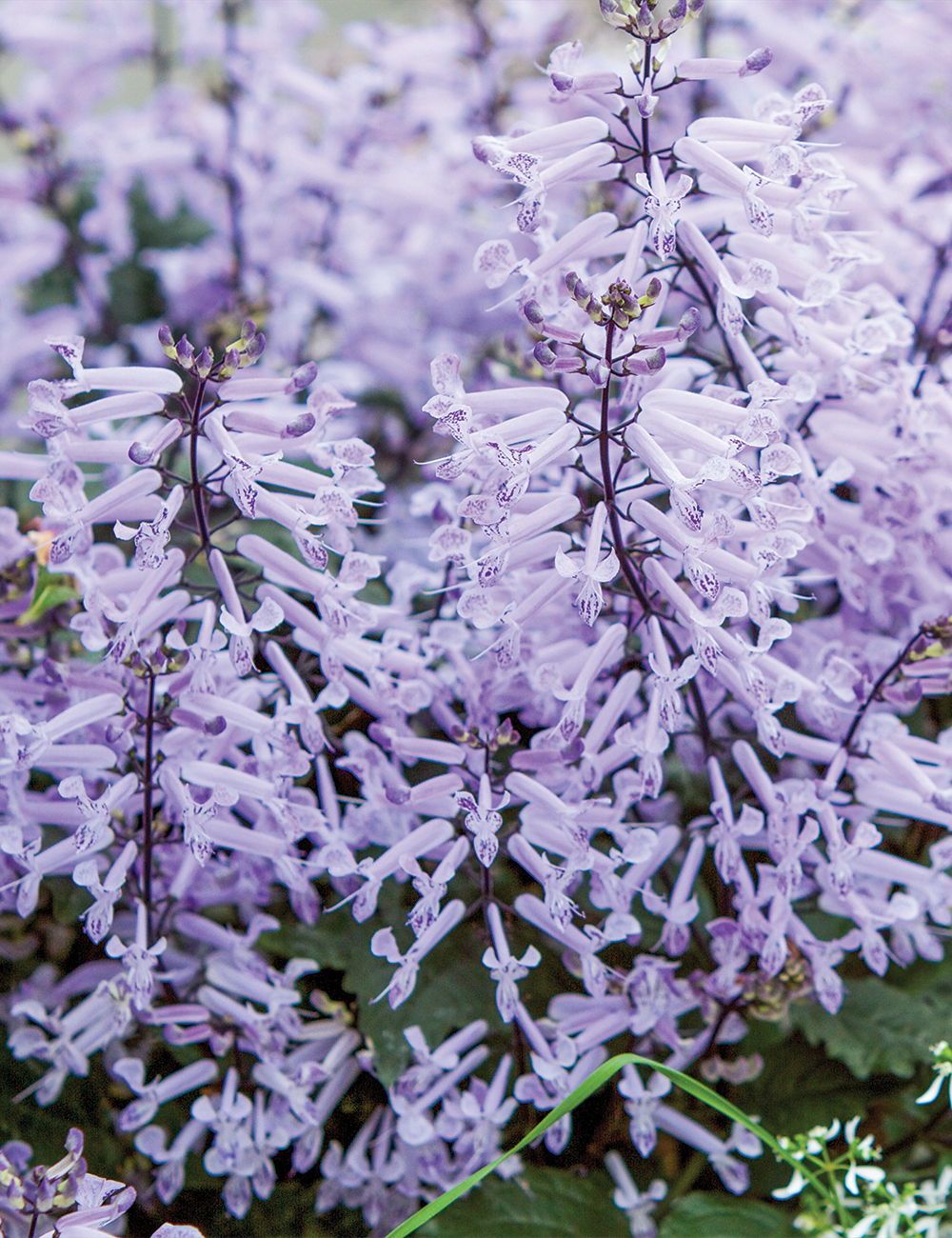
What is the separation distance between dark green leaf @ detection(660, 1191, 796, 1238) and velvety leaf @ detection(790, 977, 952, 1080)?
3.8 inches

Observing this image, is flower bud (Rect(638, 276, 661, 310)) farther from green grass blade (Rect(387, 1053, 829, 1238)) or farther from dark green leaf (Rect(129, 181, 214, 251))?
dark green leaf (Rect(129, 181, 214, 251))

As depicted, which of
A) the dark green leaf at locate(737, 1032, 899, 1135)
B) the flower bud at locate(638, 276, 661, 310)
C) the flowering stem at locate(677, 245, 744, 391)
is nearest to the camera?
the flower bud at locate(638, 276, 661, 310)

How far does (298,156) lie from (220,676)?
0.60 metres

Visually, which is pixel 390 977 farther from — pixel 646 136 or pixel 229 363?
pixel 646 136

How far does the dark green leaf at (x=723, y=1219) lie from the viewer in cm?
66

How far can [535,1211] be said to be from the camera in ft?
2.24

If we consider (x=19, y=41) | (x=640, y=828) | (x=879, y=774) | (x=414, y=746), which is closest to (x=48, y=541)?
(x=414, y=746)

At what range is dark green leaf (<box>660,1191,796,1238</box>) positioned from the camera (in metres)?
0.66

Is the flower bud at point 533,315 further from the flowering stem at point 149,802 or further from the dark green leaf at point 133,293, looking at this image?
the dark green leaf at point 133,293

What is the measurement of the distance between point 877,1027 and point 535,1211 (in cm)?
22

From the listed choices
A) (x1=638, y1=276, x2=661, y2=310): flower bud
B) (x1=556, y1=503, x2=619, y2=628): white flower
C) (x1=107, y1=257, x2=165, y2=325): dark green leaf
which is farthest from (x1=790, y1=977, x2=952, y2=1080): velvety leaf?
(x1=107, y1=257, x2=165, y2=325): dark green leaf

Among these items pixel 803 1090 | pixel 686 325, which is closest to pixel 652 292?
pixel 686 325

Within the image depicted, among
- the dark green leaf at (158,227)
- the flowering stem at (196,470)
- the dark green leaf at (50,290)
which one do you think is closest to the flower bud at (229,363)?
the flowering stem at (196,470)

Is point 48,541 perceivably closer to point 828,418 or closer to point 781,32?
point 828,418
